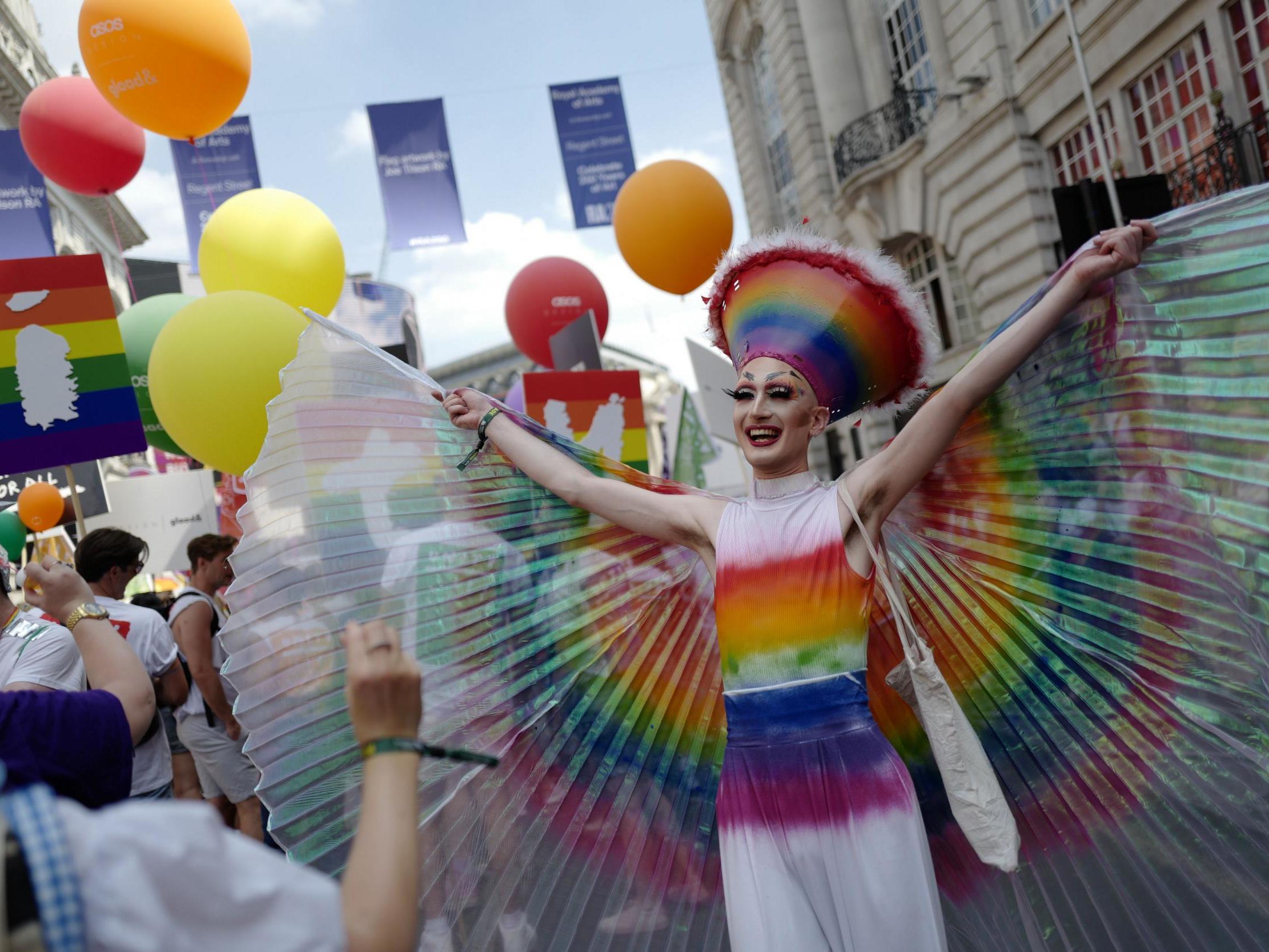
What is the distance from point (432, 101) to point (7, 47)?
2788 cm

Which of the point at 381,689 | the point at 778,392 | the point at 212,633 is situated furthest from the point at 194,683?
the point at 381,689

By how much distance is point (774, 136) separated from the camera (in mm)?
23594

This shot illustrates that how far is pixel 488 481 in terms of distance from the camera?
292 cm

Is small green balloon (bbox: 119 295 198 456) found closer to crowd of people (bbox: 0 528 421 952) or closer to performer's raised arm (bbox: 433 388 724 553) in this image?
performer's raised arm (bbox: 433 388 724 553)

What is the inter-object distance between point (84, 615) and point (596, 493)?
1.17 metres

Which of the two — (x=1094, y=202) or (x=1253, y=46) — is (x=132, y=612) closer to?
(x=1094, y=202)

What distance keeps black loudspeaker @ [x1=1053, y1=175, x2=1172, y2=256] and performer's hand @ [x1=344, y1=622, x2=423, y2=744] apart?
610cm

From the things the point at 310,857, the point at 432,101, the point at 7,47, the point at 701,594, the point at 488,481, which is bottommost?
the point at 310,857

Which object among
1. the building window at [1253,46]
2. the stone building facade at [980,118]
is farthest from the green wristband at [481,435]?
the building window at [1253,46]

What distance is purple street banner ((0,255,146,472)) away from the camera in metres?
4.32

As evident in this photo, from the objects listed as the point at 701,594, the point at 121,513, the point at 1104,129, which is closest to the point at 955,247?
the point at 1104,129

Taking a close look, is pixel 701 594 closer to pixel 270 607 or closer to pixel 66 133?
pixel 270 607

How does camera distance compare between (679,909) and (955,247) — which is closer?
(679,909)

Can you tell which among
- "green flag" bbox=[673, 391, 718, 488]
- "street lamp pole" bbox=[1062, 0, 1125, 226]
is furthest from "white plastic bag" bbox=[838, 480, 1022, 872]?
"green flag" bbox=[673, 391, 718, 488]
